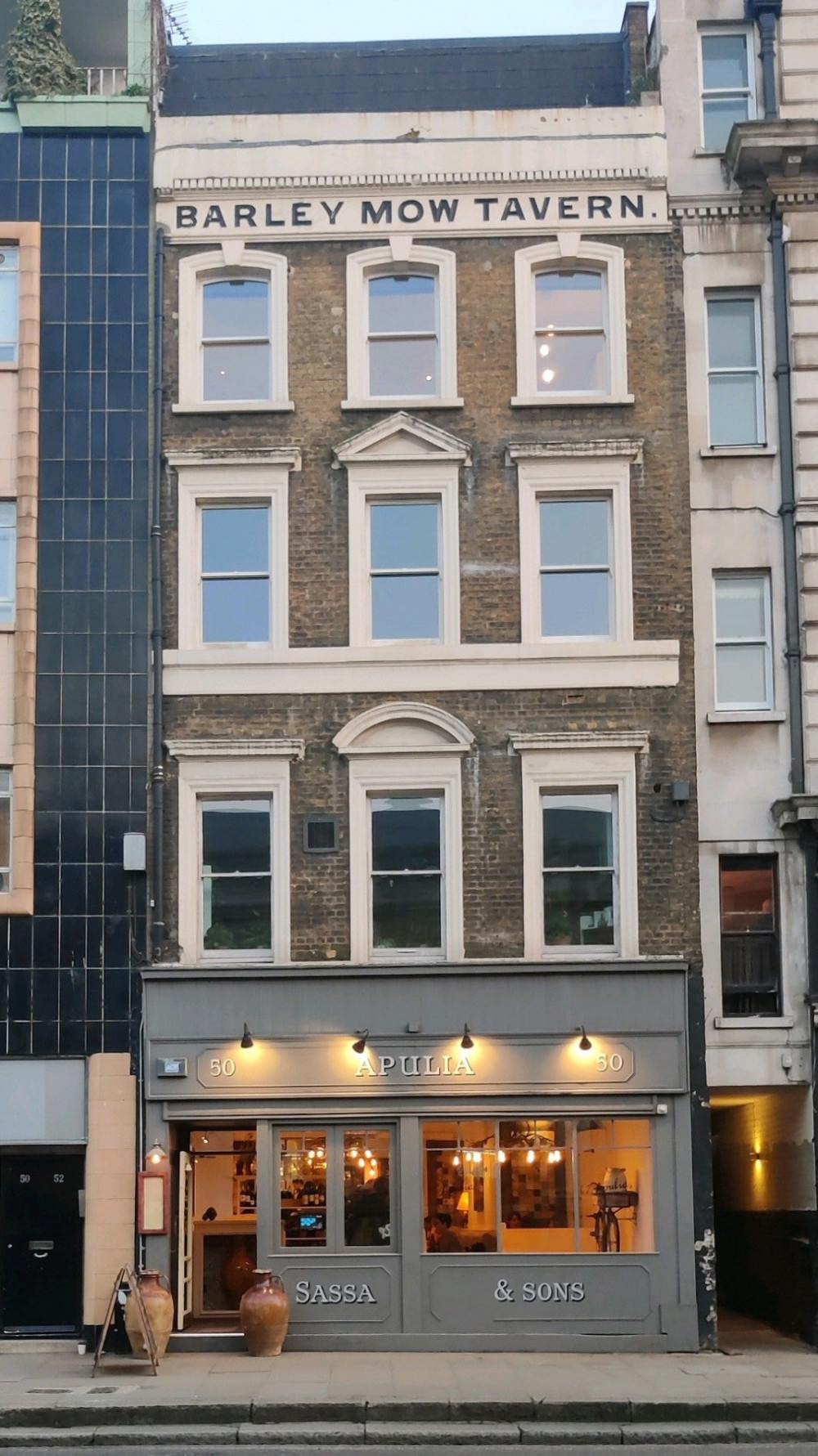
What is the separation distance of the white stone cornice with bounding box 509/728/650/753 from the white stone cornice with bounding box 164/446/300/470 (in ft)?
14.5

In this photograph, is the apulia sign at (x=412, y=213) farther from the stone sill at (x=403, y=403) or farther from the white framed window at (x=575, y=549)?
the white framed window at (x=575, y=549)

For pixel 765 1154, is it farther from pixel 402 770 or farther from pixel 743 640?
pixel 402 770

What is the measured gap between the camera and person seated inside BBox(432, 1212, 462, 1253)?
2055 centimetres

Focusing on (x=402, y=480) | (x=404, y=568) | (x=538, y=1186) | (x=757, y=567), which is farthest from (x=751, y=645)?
(x=538, y=1186)

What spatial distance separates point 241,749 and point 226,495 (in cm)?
322

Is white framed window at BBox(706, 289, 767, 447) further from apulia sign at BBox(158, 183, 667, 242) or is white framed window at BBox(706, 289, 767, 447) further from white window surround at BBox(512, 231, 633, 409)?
apulia sign at BBox(158, 183, 667, 242)

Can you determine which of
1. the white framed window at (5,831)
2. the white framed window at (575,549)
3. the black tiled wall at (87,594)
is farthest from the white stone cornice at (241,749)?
the white framed window at (575,549)

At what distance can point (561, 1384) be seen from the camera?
1739cm

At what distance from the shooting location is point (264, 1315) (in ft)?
63.6

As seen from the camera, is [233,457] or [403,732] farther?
[233,457]

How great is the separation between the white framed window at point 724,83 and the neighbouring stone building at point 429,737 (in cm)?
95

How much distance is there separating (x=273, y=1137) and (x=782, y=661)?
845 cm

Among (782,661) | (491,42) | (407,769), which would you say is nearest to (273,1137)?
(407,769)

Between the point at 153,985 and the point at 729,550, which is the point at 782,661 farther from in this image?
the point at 153,985
